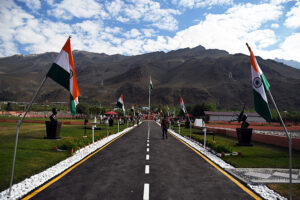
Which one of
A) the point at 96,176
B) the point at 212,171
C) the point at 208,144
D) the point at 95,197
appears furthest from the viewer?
Result: the point at 208,144

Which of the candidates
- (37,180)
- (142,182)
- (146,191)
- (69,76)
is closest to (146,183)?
A: (142,182)

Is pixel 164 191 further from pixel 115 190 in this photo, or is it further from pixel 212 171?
pixel 212 171

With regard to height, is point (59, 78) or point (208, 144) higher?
point (59, 78)

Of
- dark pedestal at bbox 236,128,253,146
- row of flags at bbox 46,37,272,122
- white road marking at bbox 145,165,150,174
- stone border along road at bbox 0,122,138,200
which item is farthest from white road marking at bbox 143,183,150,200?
dark pedestal at bbox 236,128,253,146

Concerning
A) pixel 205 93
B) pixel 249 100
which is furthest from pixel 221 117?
pixel 205 93

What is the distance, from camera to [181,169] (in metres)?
8.90

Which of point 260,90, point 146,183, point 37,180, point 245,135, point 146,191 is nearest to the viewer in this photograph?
point 146,191

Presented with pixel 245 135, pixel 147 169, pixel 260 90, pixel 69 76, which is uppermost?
pixel 69 76

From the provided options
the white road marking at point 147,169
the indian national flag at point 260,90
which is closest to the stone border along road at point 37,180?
the white road marking at point 147,169

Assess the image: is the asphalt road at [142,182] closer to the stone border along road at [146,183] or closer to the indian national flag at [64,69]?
the stone border along road at [146,183]

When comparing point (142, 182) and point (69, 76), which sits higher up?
point (69, 76)

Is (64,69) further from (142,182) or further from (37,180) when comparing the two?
(142,182)

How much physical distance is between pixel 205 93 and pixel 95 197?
647 ft

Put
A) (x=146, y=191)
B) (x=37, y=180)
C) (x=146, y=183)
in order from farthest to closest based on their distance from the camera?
(x=37, y=180) < (x=146, y=183) < (x=146, y=191)
